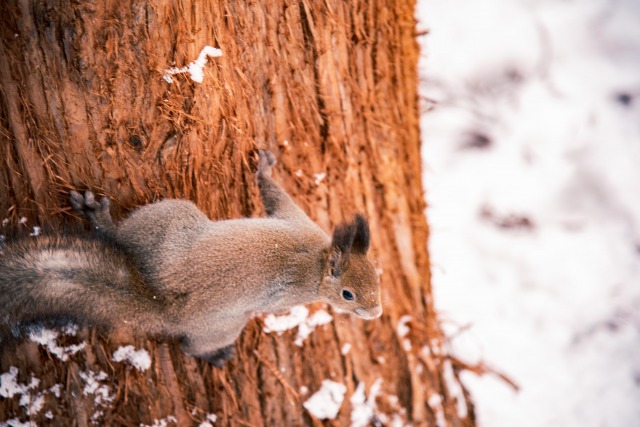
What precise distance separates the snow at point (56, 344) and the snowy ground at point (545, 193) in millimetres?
2262

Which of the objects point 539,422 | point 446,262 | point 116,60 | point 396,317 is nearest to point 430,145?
point 446,262

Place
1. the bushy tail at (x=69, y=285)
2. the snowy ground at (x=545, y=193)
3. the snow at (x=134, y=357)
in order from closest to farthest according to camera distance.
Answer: the bushy tail at (x=69, y=285), the snow at (x=134, y=357), the snowy ground at (x=545, y=193)

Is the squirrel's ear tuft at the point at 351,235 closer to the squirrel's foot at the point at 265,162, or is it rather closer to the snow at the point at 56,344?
the squirrel's foot at the point at 265,162

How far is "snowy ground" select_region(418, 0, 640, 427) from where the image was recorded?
A: 3547mm

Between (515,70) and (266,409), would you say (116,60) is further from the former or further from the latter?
(515,70)

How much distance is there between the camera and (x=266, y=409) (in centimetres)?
242

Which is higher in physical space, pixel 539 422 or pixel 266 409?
pixel 266 409

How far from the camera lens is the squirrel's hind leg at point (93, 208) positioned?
2.02m

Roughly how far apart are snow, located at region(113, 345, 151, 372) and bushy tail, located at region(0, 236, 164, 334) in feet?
0.86

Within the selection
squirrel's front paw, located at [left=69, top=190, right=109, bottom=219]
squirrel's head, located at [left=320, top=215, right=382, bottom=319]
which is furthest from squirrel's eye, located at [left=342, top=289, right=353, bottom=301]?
squirrel's front paw, located at [left=69, top=190, right=109, bottom=219]

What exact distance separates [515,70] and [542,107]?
0.33 m

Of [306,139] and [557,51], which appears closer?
[306,139]

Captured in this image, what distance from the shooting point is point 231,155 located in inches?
87.9

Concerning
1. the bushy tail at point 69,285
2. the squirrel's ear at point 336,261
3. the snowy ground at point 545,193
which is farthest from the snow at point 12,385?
the snowy ground at point 545,193
